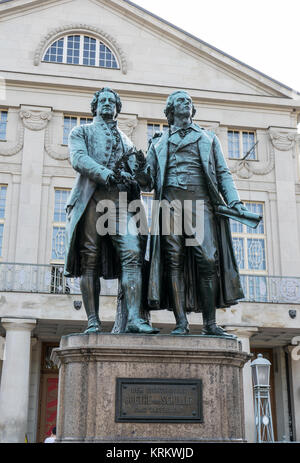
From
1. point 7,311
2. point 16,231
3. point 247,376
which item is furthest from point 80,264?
point 16,231

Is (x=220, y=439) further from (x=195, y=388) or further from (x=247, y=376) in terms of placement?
(x=247, y=376)

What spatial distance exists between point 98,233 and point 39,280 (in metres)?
14.3

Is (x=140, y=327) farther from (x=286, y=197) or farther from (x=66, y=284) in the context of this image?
(x=286, y=197)

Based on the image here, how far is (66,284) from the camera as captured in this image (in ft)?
61.7

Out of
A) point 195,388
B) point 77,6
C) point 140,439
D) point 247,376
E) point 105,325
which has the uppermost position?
point 77,6

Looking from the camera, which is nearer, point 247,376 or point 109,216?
point 109,216

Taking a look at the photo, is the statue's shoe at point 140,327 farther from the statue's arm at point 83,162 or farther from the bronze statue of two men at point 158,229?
the statue's arm at point 83,162

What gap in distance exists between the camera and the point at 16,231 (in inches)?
834

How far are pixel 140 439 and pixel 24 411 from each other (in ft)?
43.9

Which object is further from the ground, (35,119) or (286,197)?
(35,119)

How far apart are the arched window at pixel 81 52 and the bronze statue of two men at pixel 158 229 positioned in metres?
18.8

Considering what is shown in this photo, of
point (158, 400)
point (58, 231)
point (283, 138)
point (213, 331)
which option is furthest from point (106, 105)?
point (283, 138)

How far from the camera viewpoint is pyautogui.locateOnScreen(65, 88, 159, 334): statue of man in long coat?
5562mm


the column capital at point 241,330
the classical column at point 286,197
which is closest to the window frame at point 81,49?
the classical column at point 286,197
